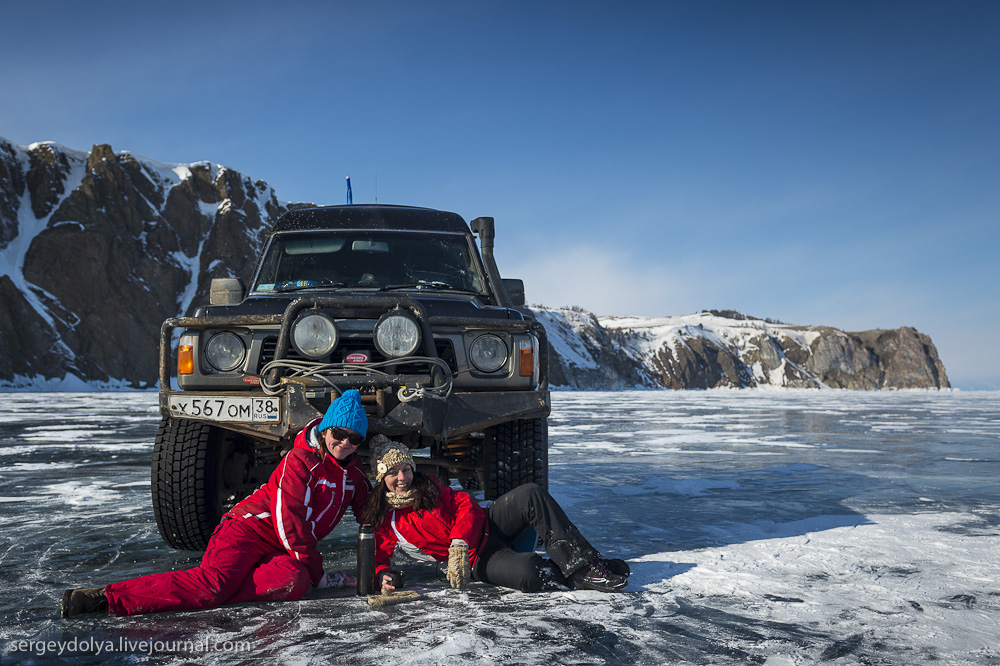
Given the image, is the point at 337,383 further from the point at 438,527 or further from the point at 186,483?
the point at 186,483

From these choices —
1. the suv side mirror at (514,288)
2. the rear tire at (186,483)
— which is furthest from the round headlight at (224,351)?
the suv side mirror at (514,288)

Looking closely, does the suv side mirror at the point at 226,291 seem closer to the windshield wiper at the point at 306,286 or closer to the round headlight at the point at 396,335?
the windshield wiper at the point at 306,286

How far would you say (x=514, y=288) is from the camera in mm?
5148

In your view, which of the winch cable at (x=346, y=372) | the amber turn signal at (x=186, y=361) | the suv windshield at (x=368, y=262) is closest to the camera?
the winch cable at (x=346, y=372)

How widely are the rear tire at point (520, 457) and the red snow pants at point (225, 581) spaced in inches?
50.2

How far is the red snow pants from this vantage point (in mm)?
2787

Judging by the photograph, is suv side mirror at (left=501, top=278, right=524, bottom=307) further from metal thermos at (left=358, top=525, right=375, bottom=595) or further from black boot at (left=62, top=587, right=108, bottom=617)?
black boot at (left=62, top=587, right=108, bottom=617)

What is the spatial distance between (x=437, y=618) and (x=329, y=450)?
86cm

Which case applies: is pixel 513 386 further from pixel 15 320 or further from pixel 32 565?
pixel 15 320

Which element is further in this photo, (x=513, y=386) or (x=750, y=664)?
(x=513, y=386)

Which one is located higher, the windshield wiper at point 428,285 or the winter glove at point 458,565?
the windshield wiper at point 428,285

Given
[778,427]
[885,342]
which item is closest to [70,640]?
[778,427]

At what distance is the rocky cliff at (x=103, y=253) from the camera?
4762 cm

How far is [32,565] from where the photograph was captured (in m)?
3.55
